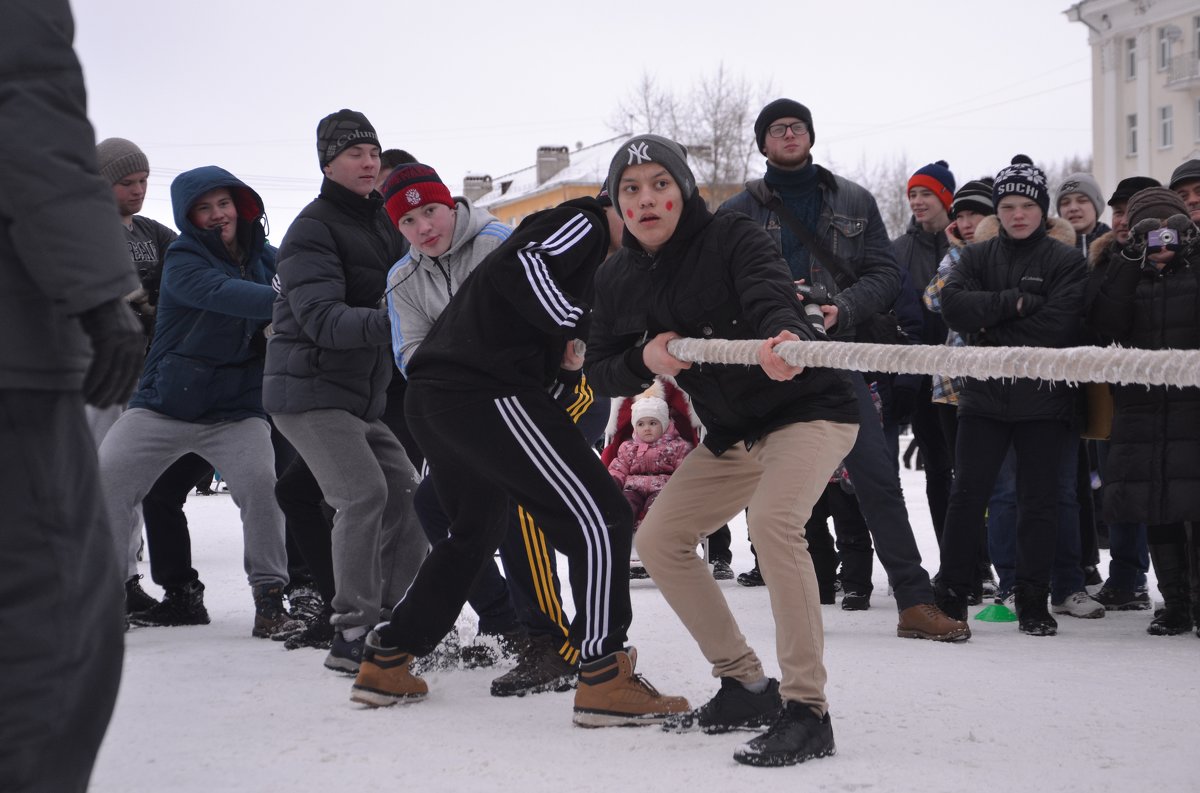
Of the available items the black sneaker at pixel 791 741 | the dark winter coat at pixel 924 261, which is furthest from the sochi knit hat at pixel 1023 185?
the black sneaker at pixel 791 741

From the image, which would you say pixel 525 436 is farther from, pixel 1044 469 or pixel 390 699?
pixel 1044 469

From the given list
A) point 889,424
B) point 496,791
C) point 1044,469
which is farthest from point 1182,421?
point 496,791

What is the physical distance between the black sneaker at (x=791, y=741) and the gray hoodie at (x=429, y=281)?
79.9 inches

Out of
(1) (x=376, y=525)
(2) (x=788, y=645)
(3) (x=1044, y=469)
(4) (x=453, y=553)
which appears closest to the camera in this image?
(2) (x=788, y=645)

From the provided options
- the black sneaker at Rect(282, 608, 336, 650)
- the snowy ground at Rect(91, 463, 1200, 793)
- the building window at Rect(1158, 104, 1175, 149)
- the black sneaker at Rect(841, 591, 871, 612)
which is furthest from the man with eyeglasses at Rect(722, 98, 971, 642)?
the building window at Rect(1158, 104, 1175, 149)

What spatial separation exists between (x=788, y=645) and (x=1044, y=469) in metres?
2.45

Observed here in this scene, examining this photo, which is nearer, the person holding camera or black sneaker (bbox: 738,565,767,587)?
the person holding camera

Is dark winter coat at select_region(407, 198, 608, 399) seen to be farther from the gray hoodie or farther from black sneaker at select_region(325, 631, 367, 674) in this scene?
black sneaker at select_region(325, 631, 367, 674)

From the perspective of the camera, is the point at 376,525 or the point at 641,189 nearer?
the point at 641,189

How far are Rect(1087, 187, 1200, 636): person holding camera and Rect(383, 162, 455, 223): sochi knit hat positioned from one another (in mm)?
2887

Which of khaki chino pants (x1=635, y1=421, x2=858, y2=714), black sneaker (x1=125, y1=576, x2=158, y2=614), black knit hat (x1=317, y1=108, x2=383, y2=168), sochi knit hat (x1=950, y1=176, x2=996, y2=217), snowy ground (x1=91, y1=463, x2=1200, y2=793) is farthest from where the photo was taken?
sochi knit hat (x1=950, y1=176, x2=996, y2=217)

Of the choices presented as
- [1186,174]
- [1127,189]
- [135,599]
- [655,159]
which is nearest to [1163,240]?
[1186,174]

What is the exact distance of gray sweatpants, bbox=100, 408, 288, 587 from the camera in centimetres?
569

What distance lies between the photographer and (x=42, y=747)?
7.32 ft
